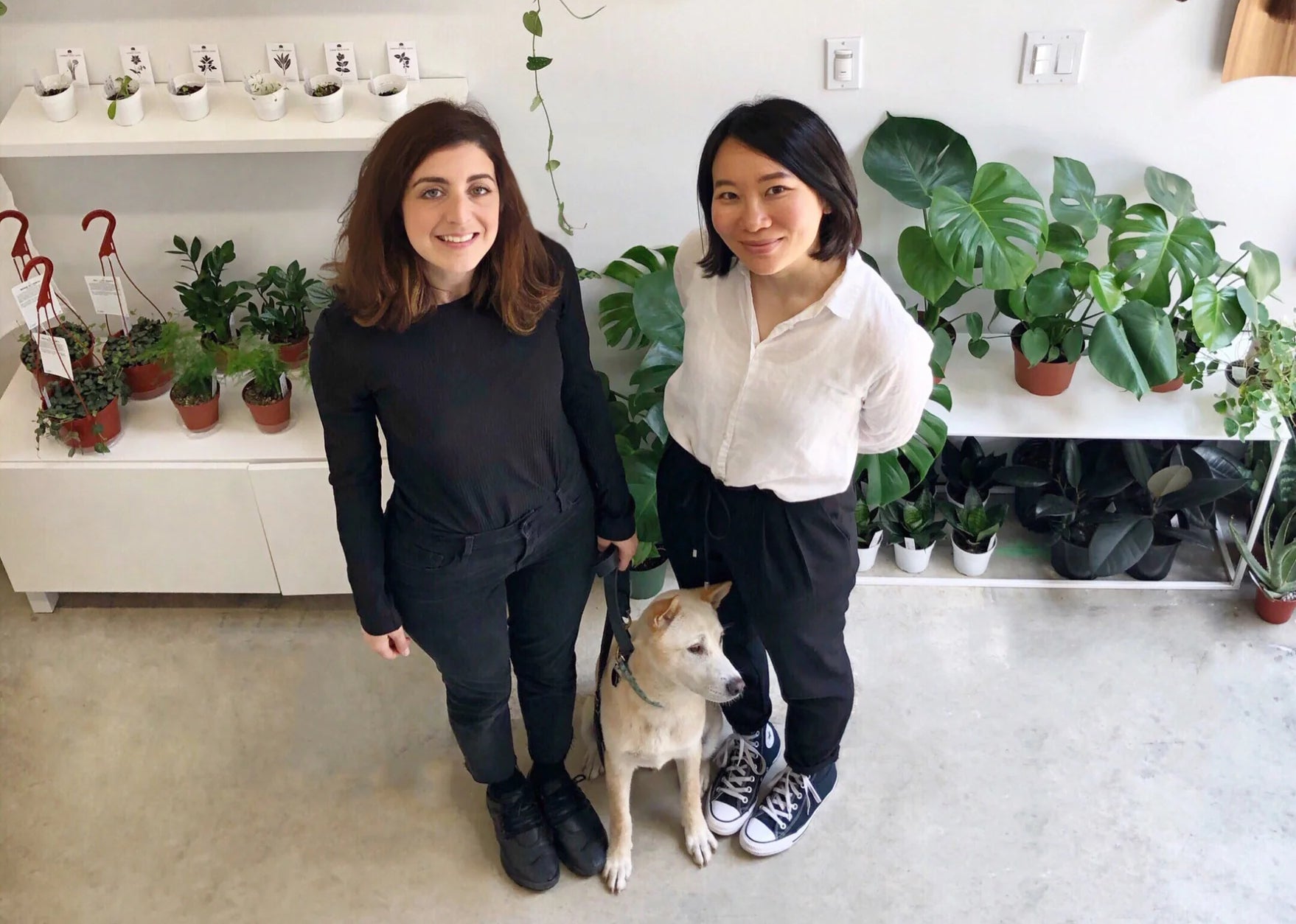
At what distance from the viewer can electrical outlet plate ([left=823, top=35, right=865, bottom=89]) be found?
2273 mm

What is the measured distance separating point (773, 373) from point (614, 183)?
100 cm

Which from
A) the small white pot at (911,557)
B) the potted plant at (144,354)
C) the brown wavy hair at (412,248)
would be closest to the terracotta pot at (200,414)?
the potted plant at (144,354)

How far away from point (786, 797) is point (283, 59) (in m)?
1.77

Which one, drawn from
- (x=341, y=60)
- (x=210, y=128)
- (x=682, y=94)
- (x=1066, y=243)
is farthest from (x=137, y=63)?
(x=1066, y=243)

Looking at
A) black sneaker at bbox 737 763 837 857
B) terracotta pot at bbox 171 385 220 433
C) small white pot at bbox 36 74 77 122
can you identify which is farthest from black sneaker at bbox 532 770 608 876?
small white pot at bbox 36 74 77 122

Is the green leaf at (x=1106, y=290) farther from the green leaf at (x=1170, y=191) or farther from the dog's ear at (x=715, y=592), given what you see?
the dog's ear at (x=715, y=592)

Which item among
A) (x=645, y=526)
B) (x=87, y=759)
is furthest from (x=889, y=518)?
(x=87, y=759)

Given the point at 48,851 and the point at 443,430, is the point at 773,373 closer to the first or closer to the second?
the point at 443,430

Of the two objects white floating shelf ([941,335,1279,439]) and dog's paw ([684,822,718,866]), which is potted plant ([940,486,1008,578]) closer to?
white floating shelf ([941,335,1279,439])

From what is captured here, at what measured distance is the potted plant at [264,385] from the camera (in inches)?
97.0

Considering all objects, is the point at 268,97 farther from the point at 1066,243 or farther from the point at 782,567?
the point at 1066,243

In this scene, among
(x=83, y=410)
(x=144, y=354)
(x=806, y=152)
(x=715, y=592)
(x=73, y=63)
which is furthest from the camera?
(x=144, y=354)

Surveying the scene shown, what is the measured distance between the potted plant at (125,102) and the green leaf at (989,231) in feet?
5.10

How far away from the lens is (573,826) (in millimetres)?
2160
